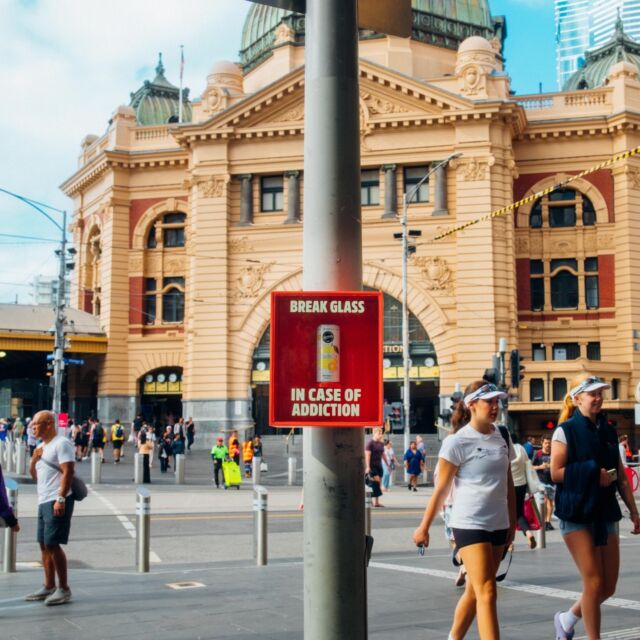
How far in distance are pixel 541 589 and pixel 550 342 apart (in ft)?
131

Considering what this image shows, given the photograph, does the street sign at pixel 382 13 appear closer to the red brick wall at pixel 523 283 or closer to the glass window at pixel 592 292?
the red brick wall at pixel 523 283

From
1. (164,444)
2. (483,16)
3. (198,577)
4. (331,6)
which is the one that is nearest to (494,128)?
(483,16)

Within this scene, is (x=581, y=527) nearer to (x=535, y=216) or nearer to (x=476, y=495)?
(x=476, y=495)

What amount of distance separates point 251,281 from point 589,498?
42.6 metres

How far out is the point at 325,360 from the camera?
489cm

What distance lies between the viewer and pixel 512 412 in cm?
4462

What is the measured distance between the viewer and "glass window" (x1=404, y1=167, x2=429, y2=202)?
4812cm

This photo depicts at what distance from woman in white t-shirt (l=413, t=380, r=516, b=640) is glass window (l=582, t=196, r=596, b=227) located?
145 ft

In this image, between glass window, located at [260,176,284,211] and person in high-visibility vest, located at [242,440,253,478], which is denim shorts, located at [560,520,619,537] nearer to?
person in high-visibility vest, located at [242,440,253,478]

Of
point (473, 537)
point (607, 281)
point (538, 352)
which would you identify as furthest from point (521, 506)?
point (607, 281)

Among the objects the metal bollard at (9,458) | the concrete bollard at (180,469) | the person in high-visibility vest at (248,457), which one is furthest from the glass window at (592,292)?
the metal bollard at (9,458)

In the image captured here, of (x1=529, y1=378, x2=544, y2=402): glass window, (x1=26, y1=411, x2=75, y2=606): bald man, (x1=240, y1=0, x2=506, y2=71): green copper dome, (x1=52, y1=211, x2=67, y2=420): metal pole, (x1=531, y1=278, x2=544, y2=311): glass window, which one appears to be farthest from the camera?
(x1=240, y1=0, x2=506, y2=71): green copper dome

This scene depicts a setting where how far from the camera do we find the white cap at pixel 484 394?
22.7ft

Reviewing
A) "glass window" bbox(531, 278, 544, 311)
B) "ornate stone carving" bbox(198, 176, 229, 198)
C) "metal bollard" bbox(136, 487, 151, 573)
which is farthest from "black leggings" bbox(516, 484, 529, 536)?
"ornate stone carving" bbox(198, 176, 229, 198)
